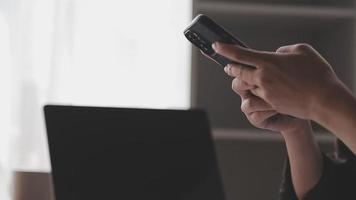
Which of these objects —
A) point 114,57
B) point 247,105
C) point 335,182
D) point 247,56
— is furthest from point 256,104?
point 114,57

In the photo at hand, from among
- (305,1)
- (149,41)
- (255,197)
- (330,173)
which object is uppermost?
(305,1)

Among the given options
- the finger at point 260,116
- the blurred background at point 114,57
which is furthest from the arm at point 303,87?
the blurred background at point 114,57

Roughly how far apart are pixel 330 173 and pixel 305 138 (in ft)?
0.25

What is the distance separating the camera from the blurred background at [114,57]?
4.50 feet

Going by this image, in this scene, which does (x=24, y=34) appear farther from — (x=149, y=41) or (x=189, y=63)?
(x=189, y=63)

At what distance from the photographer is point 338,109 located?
71cm

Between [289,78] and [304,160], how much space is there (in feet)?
0.95

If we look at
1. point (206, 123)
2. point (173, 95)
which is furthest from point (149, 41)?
point (206, 123)


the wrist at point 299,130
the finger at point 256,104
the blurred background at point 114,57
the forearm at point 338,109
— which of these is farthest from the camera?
the blurred background at point 114,57

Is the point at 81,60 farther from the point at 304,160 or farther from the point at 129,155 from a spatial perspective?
the point at 304,160

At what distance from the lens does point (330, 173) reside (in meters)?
0.95

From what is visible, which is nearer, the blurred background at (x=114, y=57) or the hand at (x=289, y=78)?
the hand at (x=289, y=78)

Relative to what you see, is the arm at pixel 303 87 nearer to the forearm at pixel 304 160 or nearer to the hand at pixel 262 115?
the hand at pixel 262 115

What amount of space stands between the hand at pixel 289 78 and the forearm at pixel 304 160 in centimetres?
22
